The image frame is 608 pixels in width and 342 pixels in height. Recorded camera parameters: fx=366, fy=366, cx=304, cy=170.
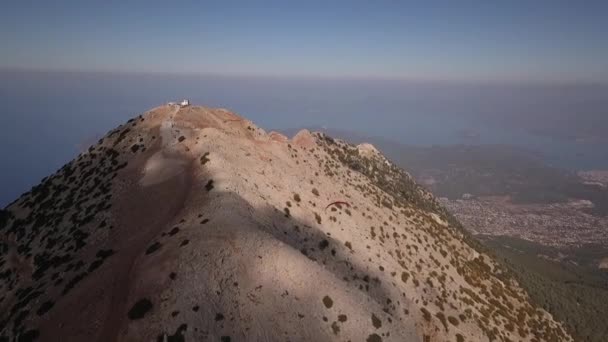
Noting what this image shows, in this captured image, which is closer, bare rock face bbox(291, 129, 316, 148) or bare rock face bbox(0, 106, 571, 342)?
bare rock face bbox(0, 106, 571, 342)

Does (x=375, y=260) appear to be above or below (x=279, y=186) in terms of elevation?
below

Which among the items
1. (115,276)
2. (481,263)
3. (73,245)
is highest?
(115,276)

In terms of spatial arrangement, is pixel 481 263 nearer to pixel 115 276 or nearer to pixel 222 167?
pixel 222 167

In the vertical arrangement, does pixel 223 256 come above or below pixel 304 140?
above

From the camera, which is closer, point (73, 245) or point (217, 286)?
point (217, 286)

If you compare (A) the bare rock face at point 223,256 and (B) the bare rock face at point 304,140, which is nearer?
(A) the bare rock face at point 223,256

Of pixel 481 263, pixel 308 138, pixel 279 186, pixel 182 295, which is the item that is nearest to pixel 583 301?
pixel 481 263

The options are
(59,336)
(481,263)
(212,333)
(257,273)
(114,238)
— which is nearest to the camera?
(212,333)

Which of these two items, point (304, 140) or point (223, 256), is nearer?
point (223, 256)
